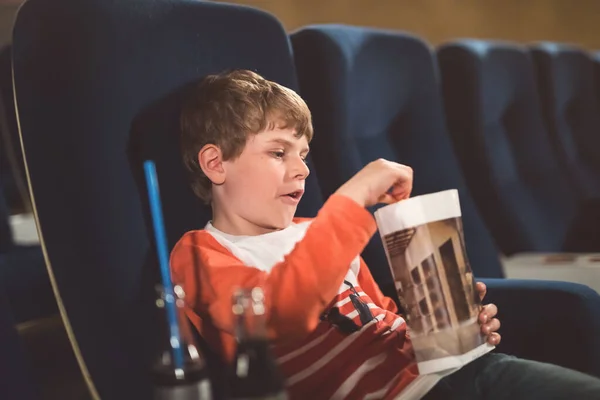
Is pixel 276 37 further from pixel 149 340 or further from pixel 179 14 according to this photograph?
pixel 149 340

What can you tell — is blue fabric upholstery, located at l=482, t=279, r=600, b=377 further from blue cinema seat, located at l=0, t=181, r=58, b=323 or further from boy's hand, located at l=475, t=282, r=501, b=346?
blue cinema seat, located at l=0, t=181, r=58, b=323

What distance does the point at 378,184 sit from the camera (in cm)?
86

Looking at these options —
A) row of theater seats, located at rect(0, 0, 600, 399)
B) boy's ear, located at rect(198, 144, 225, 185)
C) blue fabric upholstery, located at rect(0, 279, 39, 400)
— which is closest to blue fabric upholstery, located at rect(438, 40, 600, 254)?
row of theater seats, located at rect(0, 0, 600, 399)

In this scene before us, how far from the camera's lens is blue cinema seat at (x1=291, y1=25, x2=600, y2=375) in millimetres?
1024

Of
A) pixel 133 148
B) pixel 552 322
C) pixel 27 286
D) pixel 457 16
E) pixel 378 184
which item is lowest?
pixel 552 322

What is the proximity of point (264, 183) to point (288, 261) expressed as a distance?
0.12m

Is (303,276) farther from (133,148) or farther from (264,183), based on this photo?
(133,148)

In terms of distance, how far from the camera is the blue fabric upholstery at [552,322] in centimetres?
101

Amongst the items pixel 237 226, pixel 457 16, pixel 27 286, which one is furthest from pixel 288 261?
pixel 457 16

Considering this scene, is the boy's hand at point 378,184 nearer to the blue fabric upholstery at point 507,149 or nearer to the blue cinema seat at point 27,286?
the blue cinema seat at point 27,286

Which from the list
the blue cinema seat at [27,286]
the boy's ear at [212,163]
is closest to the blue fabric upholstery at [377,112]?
the boy's ear at [212,163]

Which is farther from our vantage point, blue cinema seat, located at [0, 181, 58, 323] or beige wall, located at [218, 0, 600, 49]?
beige wall, located at [218, 0, 600, 49]

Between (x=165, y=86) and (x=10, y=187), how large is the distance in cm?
102

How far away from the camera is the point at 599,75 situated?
2.72 m
